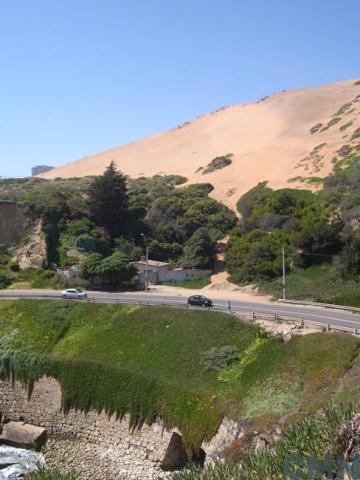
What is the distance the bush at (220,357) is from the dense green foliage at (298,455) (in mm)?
13243

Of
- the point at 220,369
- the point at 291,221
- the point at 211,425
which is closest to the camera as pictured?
the point at 211,425

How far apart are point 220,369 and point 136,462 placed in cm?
620

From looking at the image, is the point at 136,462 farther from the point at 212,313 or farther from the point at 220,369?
the point at 212,313

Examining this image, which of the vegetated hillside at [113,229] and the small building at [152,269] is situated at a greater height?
the vegetated hillside at [113,229]

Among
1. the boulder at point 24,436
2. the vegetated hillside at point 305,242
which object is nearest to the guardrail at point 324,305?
the vegetated hillside at point 305,242

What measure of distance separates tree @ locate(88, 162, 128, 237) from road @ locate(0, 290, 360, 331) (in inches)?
583

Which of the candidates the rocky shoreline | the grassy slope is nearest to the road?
the grassy slope

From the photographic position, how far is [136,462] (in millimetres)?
26156

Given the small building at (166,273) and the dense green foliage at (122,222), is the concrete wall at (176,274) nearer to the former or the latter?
the small building at (166,273)

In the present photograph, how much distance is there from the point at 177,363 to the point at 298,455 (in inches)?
647

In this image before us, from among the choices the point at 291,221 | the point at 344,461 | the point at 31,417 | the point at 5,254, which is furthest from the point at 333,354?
the point at 5,254

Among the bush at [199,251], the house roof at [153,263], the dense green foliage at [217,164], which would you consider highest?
the dense green foliage at [217,164]

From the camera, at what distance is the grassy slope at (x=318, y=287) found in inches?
1511

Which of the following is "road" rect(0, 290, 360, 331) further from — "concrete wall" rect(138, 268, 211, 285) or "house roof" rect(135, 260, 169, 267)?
"house roof" rect(135, 260, 169, 267)
